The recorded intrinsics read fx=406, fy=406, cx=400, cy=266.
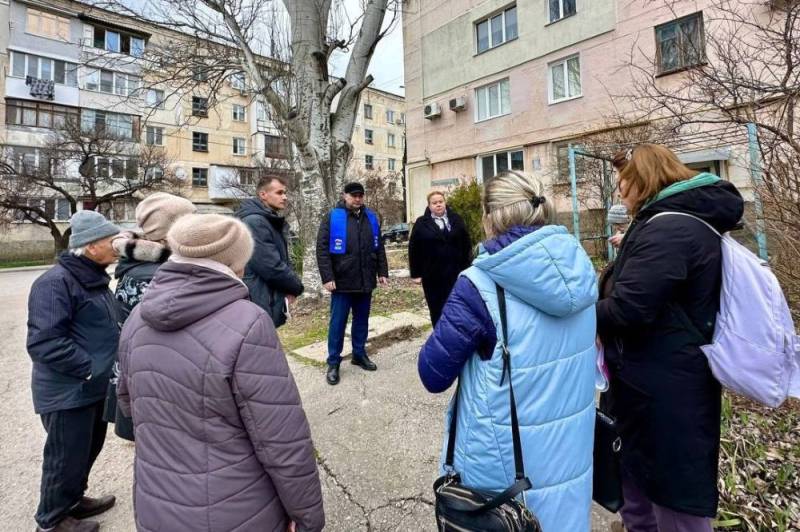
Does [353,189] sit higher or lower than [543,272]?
higher

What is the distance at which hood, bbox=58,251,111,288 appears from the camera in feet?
6.92

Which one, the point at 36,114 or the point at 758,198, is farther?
the point at 36,114

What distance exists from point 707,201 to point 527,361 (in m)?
0.93

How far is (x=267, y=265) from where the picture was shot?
313 centimetres

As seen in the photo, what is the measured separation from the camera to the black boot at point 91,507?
2.27 metres

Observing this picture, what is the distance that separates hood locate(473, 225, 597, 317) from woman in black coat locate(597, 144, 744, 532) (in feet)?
1.02

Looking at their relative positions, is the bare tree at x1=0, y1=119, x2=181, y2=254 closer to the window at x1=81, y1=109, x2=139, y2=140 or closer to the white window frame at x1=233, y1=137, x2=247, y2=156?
the window at x1=81, y1=109, x2=139, y2=140

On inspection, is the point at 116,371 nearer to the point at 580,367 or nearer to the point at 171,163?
the point at 580,367

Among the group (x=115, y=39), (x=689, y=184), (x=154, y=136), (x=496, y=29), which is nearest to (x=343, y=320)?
(x=689, y=184)

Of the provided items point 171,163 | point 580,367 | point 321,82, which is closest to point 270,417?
point 580,367

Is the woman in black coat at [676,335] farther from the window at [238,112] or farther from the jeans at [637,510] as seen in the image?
the window at [238,112]

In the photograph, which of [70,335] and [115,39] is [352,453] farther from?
[115,39]

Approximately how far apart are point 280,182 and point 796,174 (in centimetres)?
403

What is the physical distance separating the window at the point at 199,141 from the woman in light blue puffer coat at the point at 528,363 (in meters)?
38.6
